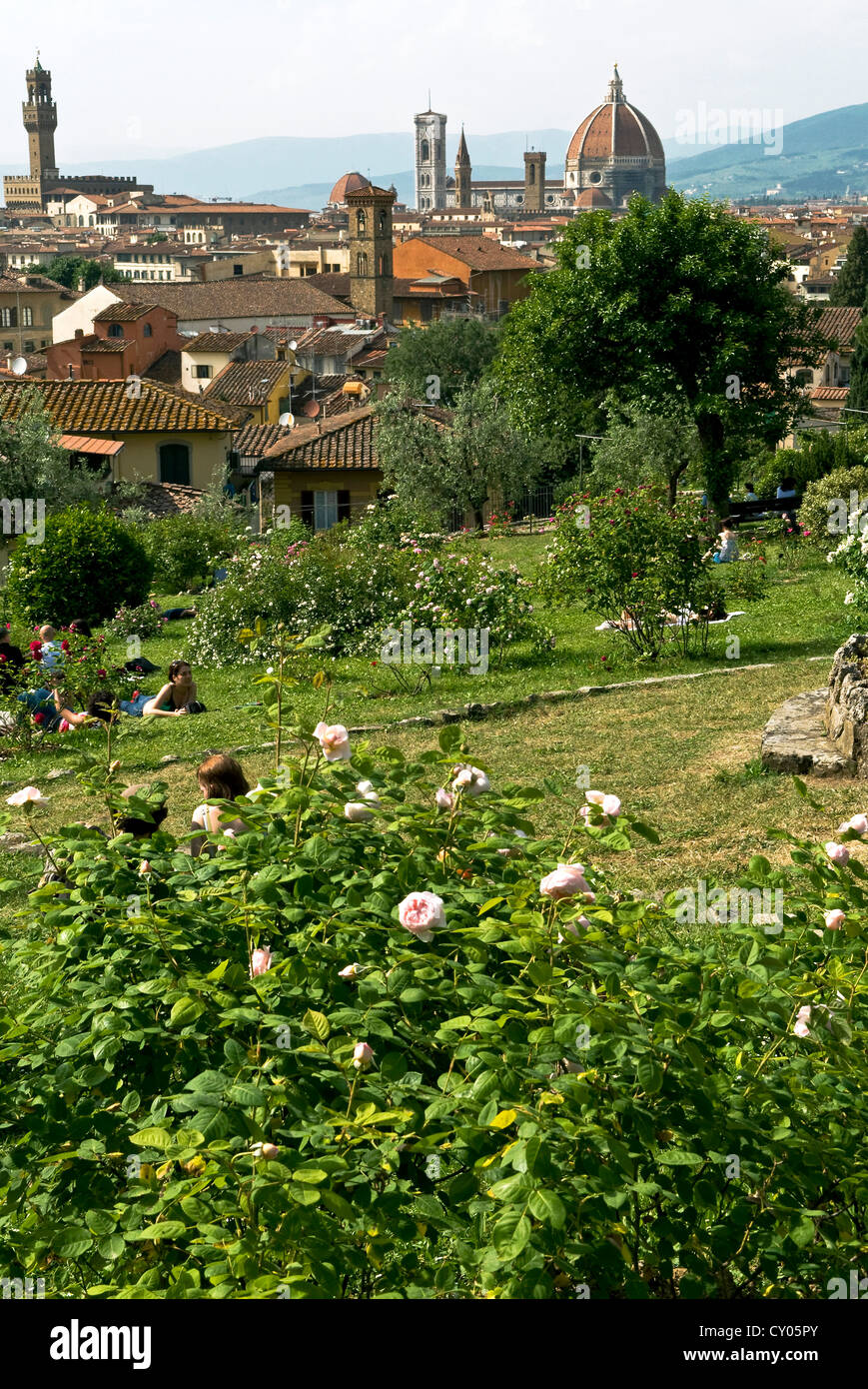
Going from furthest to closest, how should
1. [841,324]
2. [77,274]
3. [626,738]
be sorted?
[77,274], [841,324], [626,738]

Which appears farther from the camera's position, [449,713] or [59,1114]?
[449,713]

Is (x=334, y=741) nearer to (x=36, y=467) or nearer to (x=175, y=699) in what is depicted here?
(x=175, y=699)

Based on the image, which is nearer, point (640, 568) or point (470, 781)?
point (470, 781)

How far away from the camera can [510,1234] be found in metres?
2.48

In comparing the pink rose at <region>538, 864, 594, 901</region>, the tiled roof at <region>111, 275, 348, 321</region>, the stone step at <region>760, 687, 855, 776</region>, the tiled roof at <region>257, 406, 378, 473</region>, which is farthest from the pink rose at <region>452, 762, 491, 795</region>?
the tiled roof at <region>111, 275, 348, 321</region>

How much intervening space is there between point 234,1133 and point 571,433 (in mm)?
26730

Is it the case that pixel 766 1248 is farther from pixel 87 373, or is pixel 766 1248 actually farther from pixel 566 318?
pixel 87 373

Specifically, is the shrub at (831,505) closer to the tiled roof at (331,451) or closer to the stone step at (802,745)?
the stone step at (802,745)

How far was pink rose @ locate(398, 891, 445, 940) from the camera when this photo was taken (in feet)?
10.2

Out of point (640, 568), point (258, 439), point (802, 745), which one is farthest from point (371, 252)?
point (802, 745)

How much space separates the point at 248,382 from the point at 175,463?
22.8m

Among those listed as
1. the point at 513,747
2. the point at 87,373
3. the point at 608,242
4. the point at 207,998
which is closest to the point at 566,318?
the point at 608,242

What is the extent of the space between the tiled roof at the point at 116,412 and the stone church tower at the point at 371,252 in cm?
5954
